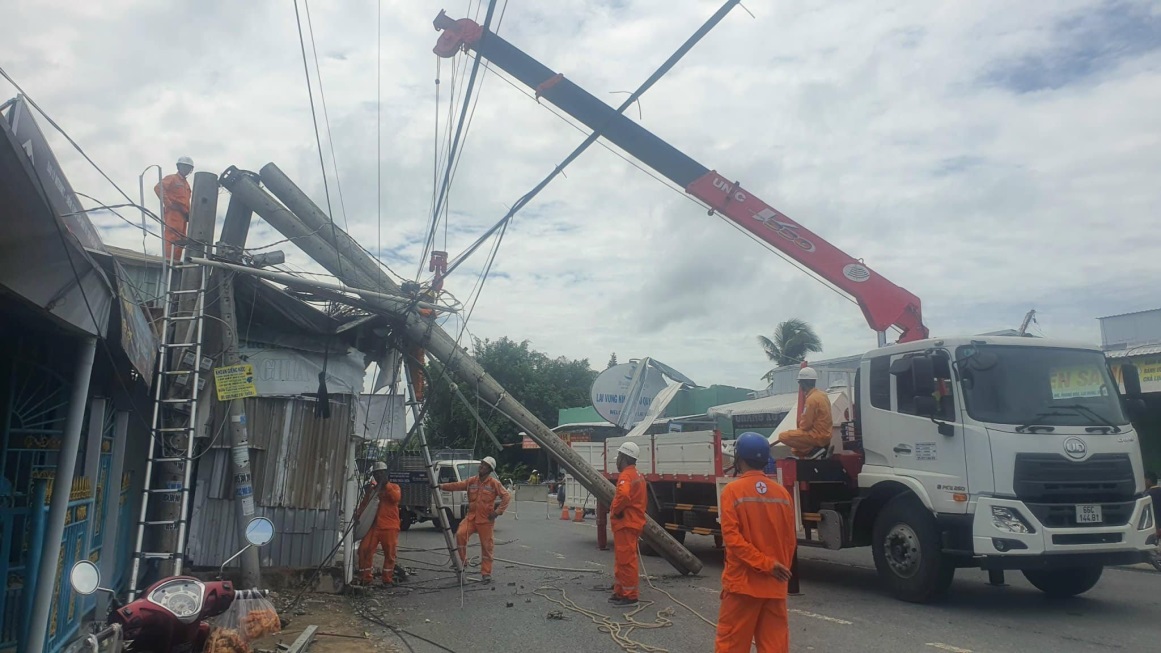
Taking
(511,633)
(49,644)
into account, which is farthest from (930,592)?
(49,644)

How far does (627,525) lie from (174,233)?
20.0ft

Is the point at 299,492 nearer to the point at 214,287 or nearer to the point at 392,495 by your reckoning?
the point at 392,495

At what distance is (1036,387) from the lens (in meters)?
8.83

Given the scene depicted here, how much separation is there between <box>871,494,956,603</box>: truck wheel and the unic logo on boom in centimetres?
384

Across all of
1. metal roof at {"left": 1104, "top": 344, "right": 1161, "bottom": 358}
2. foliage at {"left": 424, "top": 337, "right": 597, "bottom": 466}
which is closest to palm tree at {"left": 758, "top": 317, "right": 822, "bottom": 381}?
foliage at {"left": 424, "top": 337, "right": 597, "bottom": 466}

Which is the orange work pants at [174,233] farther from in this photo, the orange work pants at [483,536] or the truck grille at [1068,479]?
the truck grille at [1068,479]

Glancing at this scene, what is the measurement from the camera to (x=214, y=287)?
909cm

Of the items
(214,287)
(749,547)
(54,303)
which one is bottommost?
(749,547)

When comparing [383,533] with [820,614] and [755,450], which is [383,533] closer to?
[820,614]

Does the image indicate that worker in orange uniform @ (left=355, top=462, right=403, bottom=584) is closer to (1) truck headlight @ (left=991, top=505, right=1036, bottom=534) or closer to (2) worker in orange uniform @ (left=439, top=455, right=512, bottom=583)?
(2) worker in orange uniform @ (left=439, top=455, right=512, bottom=583)

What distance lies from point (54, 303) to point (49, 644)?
109 inches

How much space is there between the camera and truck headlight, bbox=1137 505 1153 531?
8570 mm

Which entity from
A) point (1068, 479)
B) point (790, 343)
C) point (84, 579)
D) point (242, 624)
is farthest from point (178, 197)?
point (790, 343)

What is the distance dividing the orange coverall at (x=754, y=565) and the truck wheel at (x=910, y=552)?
4.34m
